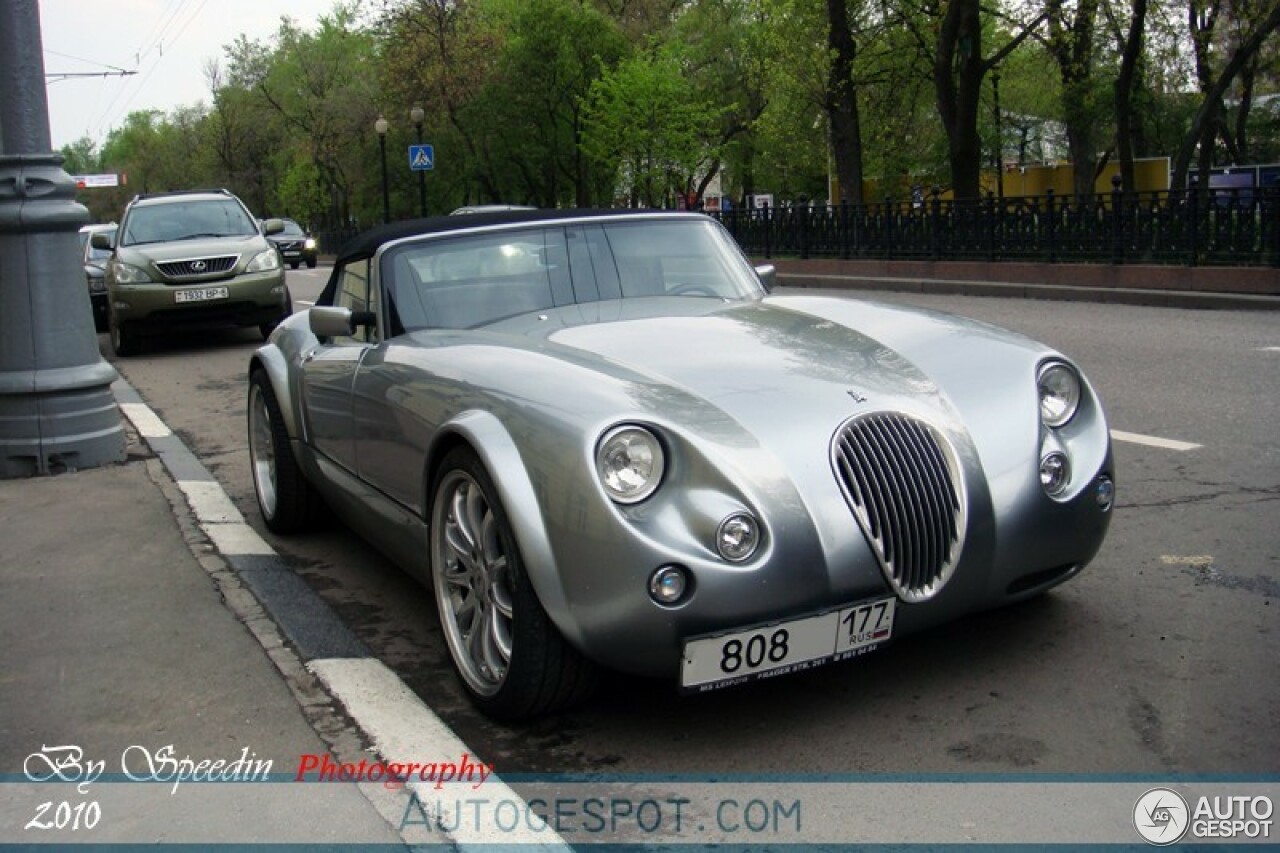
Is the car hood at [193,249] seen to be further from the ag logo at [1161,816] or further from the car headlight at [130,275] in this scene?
the ag logo at [1161,816]

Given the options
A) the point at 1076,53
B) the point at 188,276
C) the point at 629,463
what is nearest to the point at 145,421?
the point at 188,276

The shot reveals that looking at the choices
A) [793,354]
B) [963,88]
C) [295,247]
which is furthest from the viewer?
[295,247]

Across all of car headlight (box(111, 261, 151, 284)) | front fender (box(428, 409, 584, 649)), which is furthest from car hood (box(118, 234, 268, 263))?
front fender (box(428, 409, 584, 649))

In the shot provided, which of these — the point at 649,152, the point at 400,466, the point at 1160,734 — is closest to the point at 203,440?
the point at 400,466

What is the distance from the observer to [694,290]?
16.1 ft

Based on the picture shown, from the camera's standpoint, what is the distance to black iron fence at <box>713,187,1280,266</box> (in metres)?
15.3

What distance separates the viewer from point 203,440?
9039mm

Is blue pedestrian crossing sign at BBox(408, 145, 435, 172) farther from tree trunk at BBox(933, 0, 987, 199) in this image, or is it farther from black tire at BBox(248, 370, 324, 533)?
black tire at BBox(248, 370, 324, 533)

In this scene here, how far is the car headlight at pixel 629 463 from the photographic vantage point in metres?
3.20

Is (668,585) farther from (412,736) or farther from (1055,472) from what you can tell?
(1055,472)

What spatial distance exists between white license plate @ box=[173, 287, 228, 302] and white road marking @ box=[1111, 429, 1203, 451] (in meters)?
10.5

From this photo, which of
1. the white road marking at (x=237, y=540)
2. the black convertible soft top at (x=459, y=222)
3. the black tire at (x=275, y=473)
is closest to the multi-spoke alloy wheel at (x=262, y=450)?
the black tire at (x=275, y=473)

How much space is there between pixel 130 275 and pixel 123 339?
898mm

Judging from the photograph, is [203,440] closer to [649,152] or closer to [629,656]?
[629,656]
